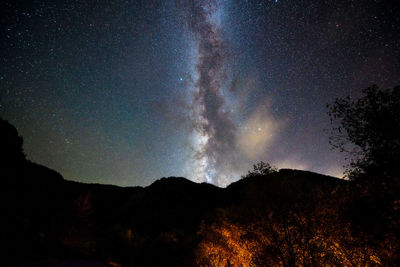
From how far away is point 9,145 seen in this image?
5047 cm

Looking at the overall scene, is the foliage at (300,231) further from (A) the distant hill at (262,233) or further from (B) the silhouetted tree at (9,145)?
(B) the silhouetted tree at (9,145)

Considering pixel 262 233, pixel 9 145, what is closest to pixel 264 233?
pixel 262 233

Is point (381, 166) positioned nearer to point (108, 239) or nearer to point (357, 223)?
point (357, 223)

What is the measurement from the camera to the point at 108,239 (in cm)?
3812

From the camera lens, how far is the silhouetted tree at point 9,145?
159 feet

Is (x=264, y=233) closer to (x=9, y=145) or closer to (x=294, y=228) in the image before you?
(x=294, y=228)

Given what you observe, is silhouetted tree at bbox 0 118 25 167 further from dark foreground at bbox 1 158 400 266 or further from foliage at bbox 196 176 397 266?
foliage at bbox 196 176 397 266

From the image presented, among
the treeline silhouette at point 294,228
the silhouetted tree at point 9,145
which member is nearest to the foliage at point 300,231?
the treeline silhouette at point 294,228

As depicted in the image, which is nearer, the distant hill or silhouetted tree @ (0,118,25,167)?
the distant hill

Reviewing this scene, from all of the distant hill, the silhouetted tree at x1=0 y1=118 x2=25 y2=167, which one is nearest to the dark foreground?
the distant hill

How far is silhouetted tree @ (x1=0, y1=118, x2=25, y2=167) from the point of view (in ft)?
159

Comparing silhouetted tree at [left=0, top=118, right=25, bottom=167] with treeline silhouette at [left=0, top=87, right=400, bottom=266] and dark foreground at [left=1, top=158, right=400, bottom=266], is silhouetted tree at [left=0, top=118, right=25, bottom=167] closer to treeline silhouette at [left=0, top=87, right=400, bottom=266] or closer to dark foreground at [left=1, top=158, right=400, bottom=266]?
dark foreground at [left=1, top=158, right=400, bottom=266]

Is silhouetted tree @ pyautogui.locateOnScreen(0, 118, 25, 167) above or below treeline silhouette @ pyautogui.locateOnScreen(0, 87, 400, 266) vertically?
above

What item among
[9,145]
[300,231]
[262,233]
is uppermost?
[9,145]
